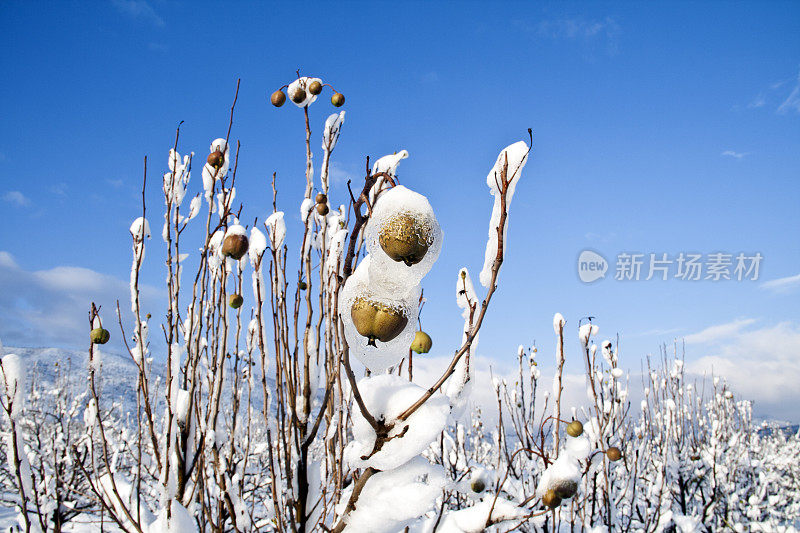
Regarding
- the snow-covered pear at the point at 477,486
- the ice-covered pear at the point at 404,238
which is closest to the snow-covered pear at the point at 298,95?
the ice-covered pear at the point at 404,238

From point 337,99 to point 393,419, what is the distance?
A: 1783 millimetres

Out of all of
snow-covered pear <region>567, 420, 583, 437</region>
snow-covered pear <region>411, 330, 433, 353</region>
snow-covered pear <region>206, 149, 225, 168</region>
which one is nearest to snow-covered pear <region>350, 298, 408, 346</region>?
snow-covered pear <region>411, 330, 433, 353</region>

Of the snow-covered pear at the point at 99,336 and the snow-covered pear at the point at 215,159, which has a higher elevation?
the snow-covered pear at the point at 215,159

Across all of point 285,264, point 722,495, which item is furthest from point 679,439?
point 285,264

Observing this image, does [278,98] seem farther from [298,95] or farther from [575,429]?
[575,429]

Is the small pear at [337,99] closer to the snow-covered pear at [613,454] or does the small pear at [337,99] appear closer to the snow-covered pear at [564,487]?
the snow-covered pear at [564,487]

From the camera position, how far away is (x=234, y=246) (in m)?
1.45

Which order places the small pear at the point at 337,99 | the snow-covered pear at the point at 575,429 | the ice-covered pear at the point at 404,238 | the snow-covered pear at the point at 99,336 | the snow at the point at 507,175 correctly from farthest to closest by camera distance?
the snow-covered pear at the point at 575,429 < the small pear at the point at 337,99 < the snow-covered pear at the point at 99,336 < the snow at the point at 507,175 < the ice-covered pear at the point at 404,238

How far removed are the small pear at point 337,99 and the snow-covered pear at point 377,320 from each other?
5.63 feet

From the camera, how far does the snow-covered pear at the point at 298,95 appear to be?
197cm

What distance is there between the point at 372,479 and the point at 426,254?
38cm

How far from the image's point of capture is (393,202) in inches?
25.1

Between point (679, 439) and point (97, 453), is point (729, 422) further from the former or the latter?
point (97, 453)

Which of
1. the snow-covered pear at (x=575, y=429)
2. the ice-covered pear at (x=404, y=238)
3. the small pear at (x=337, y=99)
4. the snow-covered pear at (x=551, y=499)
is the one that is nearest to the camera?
the ice-covered pear at (x=404, y=238)
